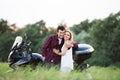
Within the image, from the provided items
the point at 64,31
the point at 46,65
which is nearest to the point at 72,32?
the point at 64,31

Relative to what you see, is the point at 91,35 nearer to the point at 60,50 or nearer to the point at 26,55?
the point at 60,50

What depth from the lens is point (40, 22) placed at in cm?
322

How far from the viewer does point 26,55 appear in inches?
117

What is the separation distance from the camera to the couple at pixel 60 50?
9.78ft

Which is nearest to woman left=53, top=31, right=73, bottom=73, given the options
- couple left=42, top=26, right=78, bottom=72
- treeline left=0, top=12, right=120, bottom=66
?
couple left=42, top=26, right=78, bottom=72

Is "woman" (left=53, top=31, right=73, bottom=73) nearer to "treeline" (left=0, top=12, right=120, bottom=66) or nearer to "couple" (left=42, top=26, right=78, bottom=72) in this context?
"couple" (left=42, top=26, right=78, bottom=72)

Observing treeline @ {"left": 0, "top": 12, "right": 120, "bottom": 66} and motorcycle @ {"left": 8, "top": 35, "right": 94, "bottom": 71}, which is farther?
treeline @ {"left": 0, "top": 12, "right": 120, "bottom": 66}

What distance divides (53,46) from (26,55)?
20cm

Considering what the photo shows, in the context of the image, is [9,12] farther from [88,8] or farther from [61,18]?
[88,8]

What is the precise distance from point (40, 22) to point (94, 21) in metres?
0.48

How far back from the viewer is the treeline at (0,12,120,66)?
3.07 meters

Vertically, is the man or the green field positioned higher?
the man

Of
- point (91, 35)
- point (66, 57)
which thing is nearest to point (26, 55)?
point (66, 57)

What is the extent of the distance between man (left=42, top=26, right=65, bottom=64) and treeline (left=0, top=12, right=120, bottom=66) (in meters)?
0.05
